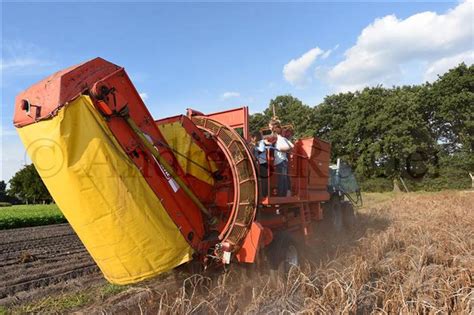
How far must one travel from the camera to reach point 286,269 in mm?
5543

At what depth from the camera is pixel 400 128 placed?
34000 millimetres

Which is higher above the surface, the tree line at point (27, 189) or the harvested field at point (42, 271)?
the tree line at point (27, 189)

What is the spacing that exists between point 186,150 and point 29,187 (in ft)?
171

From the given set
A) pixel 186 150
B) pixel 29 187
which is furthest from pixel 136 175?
pixel 29 187

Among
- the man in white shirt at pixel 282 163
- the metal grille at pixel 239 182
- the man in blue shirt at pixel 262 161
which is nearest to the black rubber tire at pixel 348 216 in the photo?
the man in white shirt at pixel 282 163

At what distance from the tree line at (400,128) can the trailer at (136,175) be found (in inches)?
1058

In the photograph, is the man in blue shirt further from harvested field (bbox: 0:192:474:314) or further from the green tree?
the green tree

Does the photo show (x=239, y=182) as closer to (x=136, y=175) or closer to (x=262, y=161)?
(x=262, y=161)

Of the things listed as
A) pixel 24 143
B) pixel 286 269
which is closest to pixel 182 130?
pixel 24 143

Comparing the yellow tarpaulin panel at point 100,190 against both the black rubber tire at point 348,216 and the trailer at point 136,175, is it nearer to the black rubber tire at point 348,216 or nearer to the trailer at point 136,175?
the trailer at point 136,175

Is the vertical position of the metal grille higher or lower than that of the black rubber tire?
higher

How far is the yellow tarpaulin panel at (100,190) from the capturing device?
140 inches

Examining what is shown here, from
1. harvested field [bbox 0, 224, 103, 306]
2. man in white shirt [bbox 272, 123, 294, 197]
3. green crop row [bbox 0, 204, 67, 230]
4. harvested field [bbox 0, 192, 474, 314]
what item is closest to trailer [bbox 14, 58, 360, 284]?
harvested field [bbox 0, 192, 474, 314]

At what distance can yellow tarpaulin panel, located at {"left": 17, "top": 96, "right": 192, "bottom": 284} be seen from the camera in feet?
11.7
